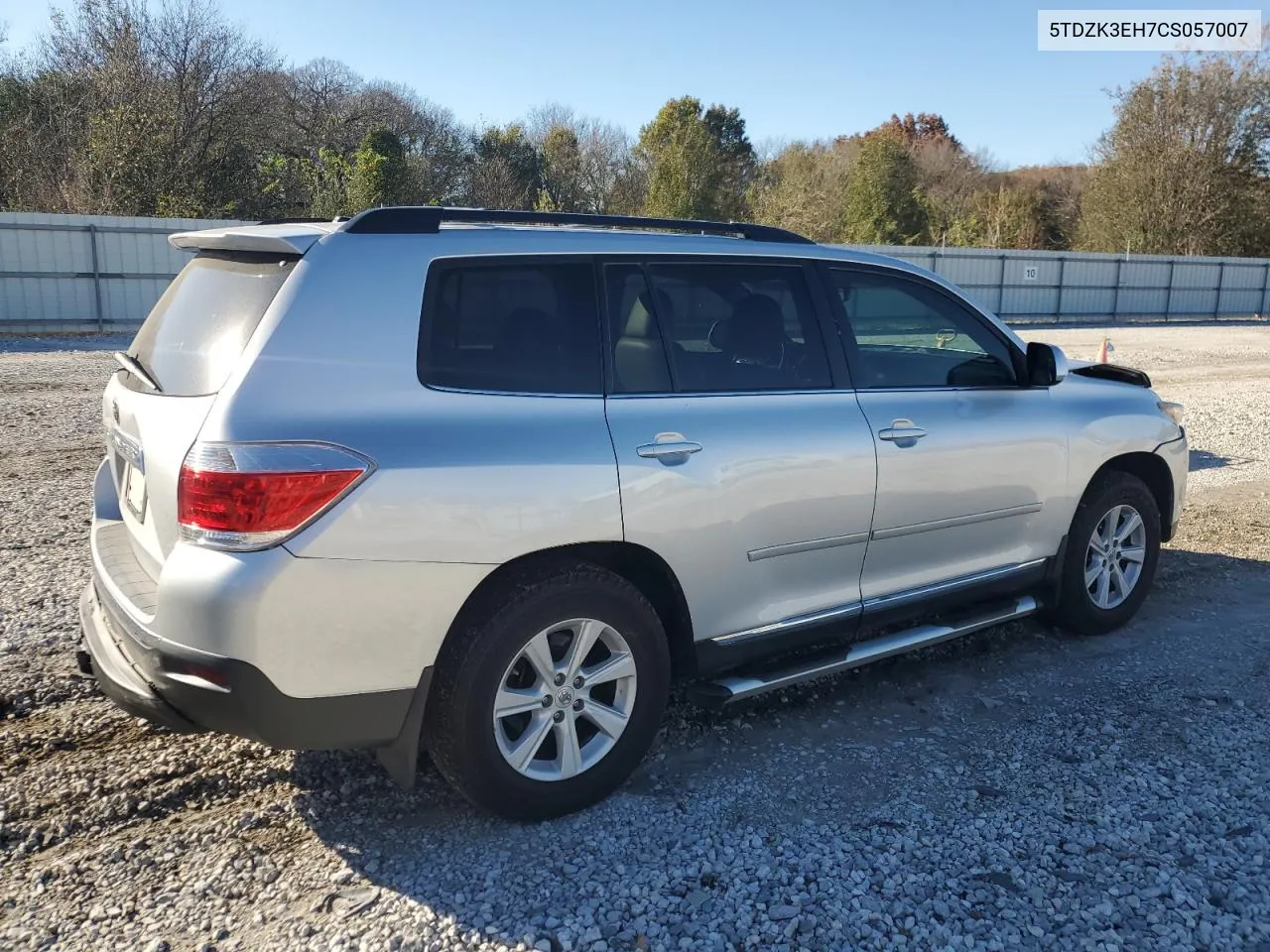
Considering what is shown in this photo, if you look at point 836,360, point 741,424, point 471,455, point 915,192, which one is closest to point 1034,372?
point 836,360

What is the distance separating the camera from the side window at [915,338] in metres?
4.20

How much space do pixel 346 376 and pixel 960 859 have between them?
229 centimetres

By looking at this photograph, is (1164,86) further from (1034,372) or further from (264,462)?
(264,462)

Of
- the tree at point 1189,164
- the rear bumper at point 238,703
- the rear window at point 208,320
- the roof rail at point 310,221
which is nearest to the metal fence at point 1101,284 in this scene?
the tree at point 1189,164

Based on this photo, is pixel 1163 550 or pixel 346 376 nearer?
pixel 346 376

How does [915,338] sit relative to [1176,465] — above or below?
above

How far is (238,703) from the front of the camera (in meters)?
2.77

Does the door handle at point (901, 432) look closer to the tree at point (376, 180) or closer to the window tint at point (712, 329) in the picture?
the window tint at point (712, 329)

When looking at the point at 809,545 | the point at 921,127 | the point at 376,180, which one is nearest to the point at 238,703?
the point at 809,545

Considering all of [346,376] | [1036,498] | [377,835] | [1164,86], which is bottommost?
[377,835]

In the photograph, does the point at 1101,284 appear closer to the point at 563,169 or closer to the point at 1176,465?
the point at 563,169

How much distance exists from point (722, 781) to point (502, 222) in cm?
207

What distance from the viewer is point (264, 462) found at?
2.73 meters

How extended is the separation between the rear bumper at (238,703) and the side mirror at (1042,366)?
3.06 meters
